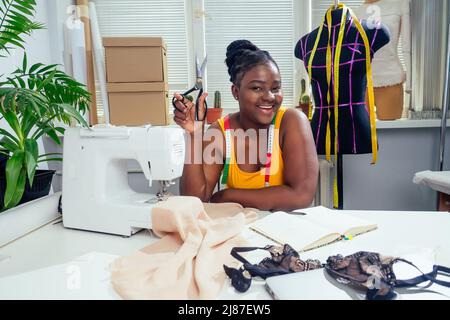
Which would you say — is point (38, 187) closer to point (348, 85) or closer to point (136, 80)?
point (136, 80)

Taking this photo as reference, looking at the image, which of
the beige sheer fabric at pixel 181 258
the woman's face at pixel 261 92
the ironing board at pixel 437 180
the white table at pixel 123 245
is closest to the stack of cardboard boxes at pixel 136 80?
the woman's face at pixel 261 92

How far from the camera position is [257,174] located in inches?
46.9

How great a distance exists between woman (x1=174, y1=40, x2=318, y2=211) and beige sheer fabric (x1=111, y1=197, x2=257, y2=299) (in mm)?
354

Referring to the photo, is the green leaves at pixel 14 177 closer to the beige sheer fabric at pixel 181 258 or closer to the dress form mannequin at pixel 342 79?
the beige sheer fabric at pixel 181 258

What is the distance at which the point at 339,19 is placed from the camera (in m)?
1.43

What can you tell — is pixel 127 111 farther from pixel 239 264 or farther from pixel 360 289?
pixel 360 289

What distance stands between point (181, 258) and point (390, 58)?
1833mm

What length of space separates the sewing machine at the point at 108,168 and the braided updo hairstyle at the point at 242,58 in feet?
1.55

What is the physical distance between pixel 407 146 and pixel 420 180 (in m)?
0.56

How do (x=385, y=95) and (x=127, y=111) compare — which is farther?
(x=385, y=95)

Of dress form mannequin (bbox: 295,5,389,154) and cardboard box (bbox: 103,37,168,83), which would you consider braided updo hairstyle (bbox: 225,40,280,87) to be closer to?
dress form mannequin (bbox: 295,5,389,154)

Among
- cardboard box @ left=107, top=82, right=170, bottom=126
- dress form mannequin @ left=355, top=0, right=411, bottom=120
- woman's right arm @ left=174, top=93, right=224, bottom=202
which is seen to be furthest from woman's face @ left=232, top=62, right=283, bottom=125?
dress form mannequin @ left=355, top=0, right=411, bottom=120

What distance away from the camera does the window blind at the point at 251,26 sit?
6.83 feet
